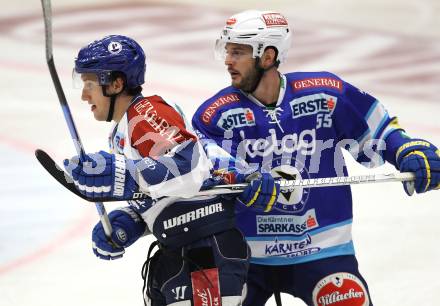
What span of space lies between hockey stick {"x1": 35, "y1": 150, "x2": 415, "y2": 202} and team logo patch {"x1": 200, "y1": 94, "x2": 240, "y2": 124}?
401 millimetres

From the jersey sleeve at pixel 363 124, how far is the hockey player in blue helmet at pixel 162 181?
24.6 inches

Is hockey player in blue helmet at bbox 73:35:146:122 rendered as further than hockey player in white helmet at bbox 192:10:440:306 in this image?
No

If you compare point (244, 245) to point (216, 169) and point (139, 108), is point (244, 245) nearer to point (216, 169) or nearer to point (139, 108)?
point (216, 169)

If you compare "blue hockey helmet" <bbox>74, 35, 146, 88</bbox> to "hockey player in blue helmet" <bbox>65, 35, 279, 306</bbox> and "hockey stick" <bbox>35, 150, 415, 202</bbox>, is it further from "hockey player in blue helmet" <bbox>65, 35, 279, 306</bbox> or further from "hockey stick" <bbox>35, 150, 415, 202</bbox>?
"hockey stick" <bbox>35, 150, 415, 202</bbox>

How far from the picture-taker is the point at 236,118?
4664 mm

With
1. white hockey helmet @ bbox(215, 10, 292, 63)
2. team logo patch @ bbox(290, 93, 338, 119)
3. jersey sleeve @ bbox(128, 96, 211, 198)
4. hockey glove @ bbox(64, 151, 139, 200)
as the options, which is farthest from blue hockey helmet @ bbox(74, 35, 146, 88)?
team logo patch @ bbox(290, 93, 338, 119)

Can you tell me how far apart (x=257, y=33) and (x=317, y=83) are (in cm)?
33

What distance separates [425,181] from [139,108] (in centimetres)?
118

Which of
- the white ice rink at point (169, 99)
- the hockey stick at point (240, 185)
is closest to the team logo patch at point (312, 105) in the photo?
the hockey stick at point (240, 185)

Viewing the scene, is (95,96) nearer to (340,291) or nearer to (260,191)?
(260,191)

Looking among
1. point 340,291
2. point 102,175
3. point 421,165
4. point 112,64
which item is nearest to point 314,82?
point 421,165

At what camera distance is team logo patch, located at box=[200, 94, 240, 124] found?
4.69 meters

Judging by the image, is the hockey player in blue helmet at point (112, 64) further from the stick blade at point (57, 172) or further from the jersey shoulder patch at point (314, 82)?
the jersey shoulder patch at point (314, 82)

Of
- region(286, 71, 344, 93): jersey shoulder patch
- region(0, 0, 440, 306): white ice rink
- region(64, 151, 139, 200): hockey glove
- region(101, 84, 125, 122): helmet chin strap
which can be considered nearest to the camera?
region(64, 151, 139, 200): hockey glove
